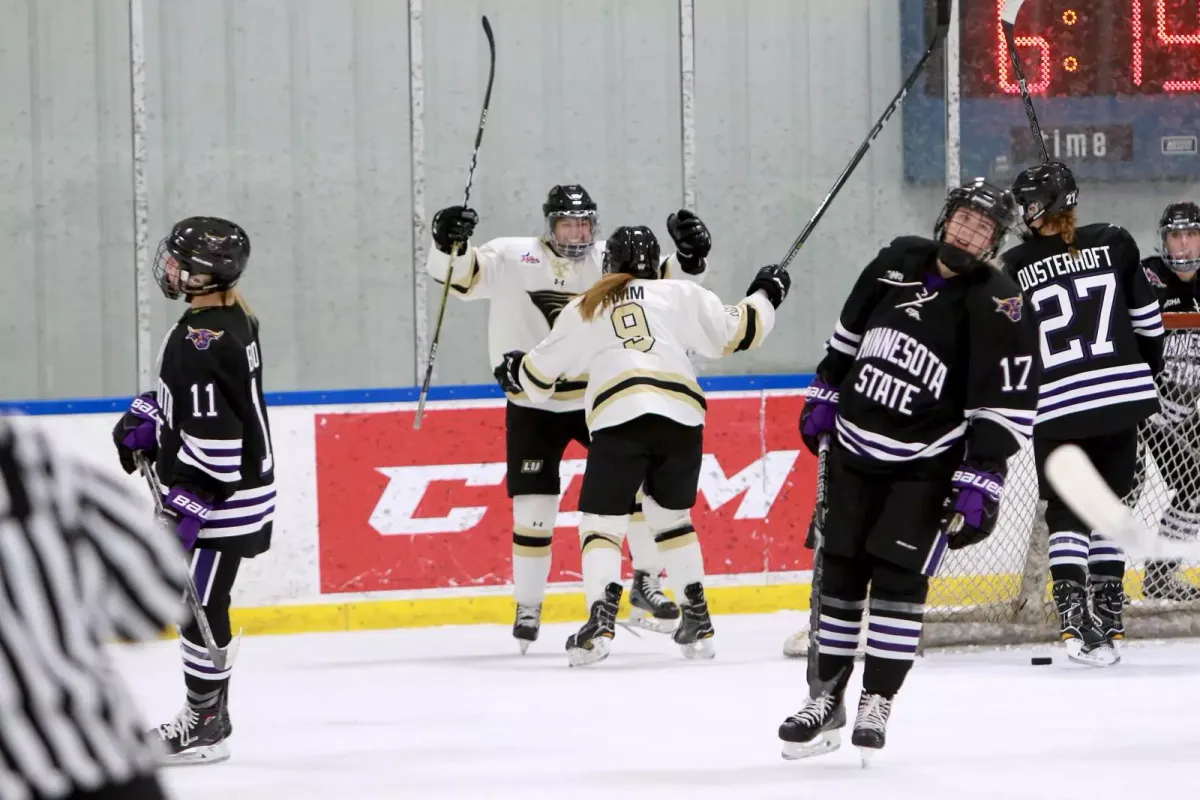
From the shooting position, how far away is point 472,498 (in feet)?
19.5

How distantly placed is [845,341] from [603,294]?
53.1 inches

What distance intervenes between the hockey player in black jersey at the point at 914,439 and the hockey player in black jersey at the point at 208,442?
1.17 metres

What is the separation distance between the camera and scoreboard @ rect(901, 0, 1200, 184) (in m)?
7.11

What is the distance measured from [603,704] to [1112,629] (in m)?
1.44

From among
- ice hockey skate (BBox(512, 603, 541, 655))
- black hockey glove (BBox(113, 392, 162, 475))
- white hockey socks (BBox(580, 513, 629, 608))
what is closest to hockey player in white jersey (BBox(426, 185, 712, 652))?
ice hockey skate (BBox(512, 603, 541, 655))

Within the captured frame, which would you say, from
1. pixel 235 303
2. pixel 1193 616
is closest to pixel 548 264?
pixel 235 303

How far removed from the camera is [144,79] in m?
6.72

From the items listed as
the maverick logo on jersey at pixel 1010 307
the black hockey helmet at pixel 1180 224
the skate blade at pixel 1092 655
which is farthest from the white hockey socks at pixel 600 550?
the black hockey helmet at pixel 1180 224

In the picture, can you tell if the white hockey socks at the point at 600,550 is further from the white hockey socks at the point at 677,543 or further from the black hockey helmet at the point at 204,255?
the black hockey helmet at the point at 204,255

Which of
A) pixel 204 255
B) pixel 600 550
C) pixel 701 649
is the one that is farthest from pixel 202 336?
pixel 701 649

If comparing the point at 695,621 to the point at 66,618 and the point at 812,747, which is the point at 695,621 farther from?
the point at 66,618

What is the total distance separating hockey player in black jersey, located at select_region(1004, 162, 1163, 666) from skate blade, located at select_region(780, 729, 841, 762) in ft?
4.54

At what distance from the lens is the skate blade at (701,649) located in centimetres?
511

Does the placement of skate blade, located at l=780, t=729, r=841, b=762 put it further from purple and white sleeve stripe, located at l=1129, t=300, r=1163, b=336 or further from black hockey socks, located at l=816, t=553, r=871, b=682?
purple and white sleeve stripe, located at l=1129, t=300, r=1163, b=336
